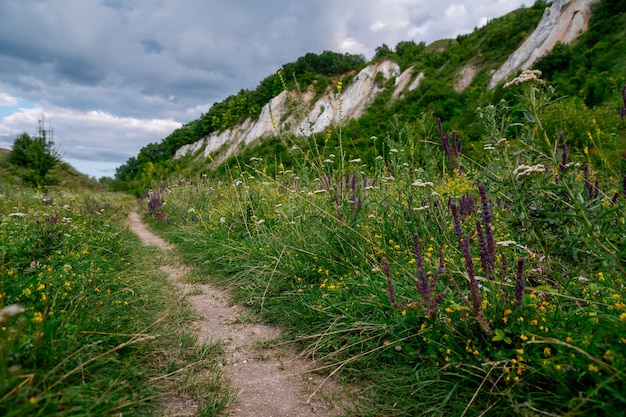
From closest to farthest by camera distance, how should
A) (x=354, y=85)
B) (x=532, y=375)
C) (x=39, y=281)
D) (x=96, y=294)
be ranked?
(x=532, y=375), (x=39, y=281), (x=96, y=294), (x=354, y=85)

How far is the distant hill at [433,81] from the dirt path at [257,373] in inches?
84.9

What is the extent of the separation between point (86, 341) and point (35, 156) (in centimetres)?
2858

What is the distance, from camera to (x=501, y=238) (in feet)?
10.2

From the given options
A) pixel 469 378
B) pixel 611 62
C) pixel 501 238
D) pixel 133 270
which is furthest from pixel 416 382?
pixel 611 62

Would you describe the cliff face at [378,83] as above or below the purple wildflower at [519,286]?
above

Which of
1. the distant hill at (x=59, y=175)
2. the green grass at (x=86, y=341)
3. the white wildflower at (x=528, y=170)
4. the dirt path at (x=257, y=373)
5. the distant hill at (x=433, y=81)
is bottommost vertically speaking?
the dirt path at (x=257, y=373)

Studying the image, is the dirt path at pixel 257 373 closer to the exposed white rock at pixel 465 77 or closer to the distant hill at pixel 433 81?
the distant hill at pixel 433 81

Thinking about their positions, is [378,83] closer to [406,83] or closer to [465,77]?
[406,83]

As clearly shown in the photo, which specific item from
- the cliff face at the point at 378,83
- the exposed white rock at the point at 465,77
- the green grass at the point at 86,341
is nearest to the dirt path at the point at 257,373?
the green grass at the point at 86,341

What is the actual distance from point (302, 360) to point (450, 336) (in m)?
1.16

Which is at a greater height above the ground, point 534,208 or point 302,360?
point 534,208

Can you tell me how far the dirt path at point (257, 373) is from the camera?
2100 mm

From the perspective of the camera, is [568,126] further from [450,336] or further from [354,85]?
[354,85]

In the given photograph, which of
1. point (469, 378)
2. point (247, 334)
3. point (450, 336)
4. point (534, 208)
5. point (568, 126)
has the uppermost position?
point (568, 126)
